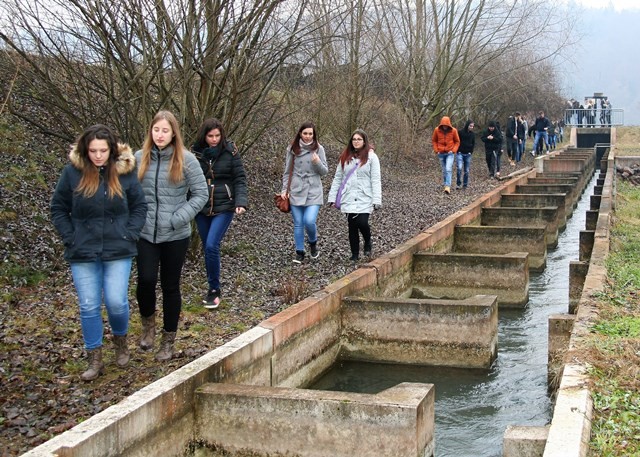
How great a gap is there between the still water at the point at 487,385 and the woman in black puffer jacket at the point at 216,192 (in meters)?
1.67

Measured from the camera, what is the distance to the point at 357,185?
435 inches

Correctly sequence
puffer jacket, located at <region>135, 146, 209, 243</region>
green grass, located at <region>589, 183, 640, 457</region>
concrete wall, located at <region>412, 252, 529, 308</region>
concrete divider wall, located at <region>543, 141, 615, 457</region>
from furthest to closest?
concrete wall, located at <region>412, 252, 529, 308</region> < puffer jacket, located at <region>135, 146, 209, 243</region> < green grass, located at <region>589, 183, 640, 457</region> < concrete divider wall, located at <region>543, 141, 615, 457</region>

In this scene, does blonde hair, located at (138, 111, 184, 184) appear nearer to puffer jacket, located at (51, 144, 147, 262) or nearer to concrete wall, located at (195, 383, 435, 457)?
puffer jacket, located at (51, 144, 147, 262)

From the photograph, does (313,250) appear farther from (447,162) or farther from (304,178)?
(447,162)

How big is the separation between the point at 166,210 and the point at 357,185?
4.46 metres

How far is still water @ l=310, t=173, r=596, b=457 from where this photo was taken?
23.2 ft

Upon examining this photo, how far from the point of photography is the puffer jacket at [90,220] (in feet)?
20.6

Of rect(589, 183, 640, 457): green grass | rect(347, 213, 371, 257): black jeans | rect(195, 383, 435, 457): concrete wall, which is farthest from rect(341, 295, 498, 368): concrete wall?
rect(195, 383, 435, 457): concrete wall

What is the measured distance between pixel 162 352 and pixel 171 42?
4008 mm

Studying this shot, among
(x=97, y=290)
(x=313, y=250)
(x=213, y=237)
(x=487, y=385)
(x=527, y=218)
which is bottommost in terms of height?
(x=487, y=385)

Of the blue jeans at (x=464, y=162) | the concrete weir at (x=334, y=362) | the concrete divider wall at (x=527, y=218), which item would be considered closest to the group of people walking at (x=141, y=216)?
the concrete weir at (x=334, y=362)

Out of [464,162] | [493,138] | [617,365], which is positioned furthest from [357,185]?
[493,138]

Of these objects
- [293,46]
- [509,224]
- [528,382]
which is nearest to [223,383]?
[528,382]

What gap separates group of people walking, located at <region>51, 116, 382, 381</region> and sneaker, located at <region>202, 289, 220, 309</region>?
1 cm
